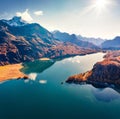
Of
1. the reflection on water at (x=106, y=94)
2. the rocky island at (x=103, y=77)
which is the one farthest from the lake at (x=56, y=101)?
the rocky island at (x=103, y=77)

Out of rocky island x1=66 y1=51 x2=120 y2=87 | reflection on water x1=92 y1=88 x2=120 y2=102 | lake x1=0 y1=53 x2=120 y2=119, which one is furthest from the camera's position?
rocky island x1=66 y1=51 x2=120 y2=87

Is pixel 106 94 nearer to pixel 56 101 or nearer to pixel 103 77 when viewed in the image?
pixel 103 77

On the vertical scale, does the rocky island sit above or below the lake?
above

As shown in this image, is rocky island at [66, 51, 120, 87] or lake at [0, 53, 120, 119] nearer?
lake at [0, 53, 120, 119]

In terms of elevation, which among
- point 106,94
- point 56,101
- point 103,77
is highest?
point 103,77

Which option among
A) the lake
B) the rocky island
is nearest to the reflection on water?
the lake

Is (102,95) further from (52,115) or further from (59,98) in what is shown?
(52,115)

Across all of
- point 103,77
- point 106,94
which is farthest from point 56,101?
point 103,77

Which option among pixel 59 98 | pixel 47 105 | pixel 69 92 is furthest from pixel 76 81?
pixel 47 105

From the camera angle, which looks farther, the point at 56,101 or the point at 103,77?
the point at 103,77

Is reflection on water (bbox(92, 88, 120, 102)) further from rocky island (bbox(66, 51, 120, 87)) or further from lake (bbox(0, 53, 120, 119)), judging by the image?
rocky island (bbox(66, 51, 120, 87))

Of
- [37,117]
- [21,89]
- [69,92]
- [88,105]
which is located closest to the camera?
[37,117]
